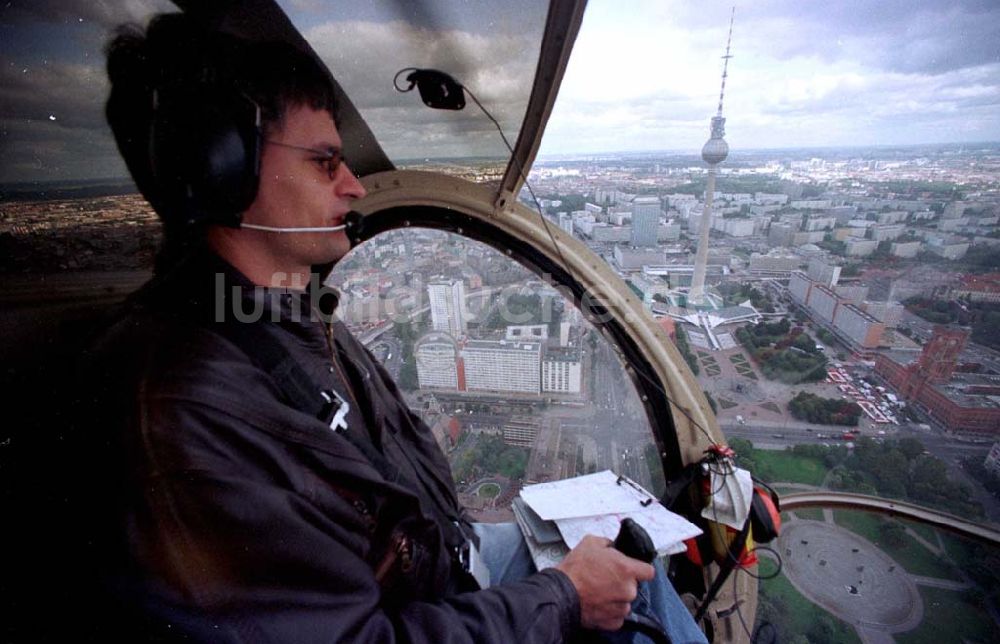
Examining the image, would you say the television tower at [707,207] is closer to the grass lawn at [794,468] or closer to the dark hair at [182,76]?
the grass lawn at [794,468]

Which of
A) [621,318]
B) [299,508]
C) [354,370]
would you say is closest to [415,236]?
[621,318]

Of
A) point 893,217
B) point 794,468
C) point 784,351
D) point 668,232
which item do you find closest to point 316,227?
point 668,232

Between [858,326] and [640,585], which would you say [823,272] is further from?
[640,585]

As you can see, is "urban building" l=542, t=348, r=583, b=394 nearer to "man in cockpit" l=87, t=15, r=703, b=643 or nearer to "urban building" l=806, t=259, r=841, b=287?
"man in cockpit" l=87, t=15, r=703, b=643

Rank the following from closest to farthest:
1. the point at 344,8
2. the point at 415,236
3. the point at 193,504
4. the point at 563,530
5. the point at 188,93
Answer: the point at 193,504
the point at 188,93
the point at 344,8
the point at 563,530
the point at 415,236

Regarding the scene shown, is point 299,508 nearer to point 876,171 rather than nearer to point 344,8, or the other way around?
point 344,8

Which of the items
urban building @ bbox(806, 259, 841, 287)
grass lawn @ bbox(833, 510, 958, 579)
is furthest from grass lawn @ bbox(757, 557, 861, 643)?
urban building @ bbox(806, 259, 841, 287)

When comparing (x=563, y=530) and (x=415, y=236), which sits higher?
(x=415, y=236)

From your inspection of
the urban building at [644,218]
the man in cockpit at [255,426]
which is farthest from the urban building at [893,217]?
the man in cockpit at [255,426]
